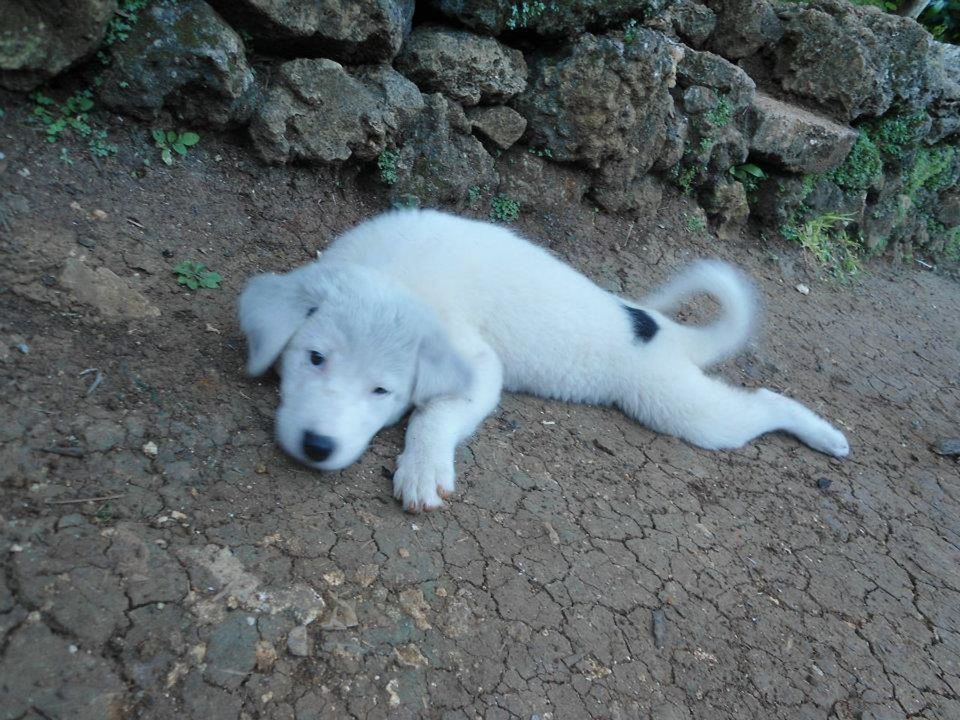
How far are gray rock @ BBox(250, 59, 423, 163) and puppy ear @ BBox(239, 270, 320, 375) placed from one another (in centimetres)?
156

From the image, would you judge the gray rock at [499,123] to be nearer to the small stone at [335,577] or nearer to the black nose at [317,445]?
the black nose at [317,445]

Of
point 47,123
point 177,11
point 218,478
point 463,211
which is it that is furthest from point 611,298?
point 47,123

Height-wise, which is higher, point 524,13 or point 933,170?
point 524,13

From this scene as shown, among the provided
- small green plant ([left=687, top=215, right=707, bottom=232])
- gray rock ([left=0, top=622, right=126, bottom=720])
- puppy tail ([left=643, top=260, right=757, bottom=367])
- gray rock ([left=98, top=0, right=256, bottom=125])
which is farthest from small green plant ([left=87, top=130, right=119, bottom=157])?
small green plant ([left=687, top=215, right=707, bottom=232])

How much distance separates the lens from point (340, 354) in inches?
104

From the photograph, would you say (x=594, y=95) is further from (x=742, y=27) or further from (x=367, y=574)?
(x=367, y=574)

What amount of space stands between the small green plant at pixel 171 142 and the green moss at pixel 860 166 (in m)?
6.21

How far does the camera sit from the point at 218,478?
2.47 meters

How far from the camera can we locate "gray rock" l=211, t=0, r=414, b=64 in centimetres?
374

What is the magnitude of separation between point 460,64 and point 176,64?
173cm

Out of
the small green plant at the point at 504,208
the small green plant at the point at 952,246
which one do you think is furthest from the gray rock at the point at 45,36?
the small green plant at the point at 952,246

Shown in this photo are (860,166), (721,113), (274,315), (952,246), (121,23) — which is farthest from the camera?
(952,246)

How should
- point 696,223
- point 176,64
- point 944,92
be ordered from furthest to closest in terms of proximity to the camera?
point 944,92 → point 696,223 → point 176,64

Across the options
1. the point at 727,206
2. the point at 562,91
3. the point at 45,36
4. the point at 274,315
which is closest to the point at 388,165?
the point at 562,91
